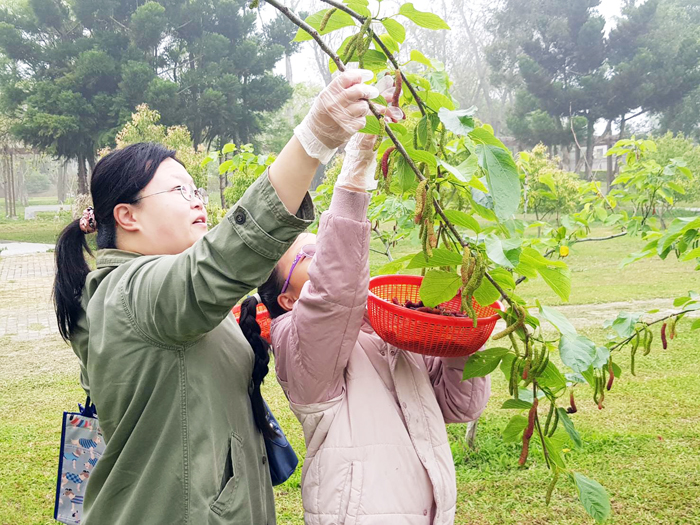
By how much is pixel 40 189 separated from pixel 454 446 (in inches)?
2391

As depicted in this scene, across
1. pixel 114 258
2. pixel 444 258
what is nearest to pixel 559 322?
pixel 444 258

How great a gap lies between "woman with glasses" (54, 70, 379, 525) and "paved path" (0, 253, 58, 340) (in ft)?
22.8

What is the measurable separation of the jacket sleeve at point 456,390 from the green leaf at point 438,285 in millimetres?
342

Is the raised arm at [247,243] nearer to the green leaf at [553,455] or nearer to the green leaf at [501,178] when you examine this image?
the green leaf at [501,178]

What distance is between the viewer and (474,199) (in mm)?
1162

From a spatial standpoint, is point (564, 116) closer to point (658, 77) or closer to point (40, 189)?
point (658, 77)

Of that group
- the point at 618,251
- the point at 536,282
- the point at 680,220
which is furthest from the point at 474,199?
the point at 618,251

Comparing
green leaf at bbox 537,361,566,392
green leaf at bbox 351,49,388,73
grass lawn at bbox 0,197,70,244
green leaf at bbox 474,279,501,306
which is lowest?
grass lawn at bbox 0,197,70,244

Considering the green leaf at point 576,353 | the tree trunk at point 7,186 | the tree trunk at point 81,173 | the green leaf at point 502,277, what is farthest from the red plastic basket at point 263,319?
the tree trunk at point 7,186

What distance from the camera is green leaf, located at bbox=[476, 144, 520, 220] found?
96cm

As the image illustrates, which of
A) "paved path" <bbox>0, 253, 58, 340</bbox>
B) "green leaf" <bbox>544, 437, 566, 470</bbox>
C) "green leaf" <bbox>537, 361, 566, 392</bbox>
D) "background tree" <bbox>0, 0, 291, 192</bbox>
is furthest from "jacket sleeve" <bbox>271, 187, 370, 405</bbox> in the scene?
"background tree" <bbox>0, 0, 291, 192</bbox>

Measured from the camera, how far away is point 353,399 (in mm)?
1351

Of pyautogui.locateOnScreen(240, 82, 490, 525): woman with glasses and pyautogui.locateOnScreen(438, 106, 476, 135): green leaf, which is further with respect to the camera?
pyautogui.locateOnScreen(240, 82, 490, 525): woman with glasses

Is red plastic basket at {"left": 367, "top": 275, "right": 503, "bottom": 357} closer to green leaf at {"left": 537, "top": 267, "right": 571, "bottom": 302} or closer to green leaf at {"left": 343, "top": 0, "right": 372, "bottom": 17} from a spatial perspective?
green leaf at {"left": 537, "top": 267, "right": 571, "bottom": 302}
